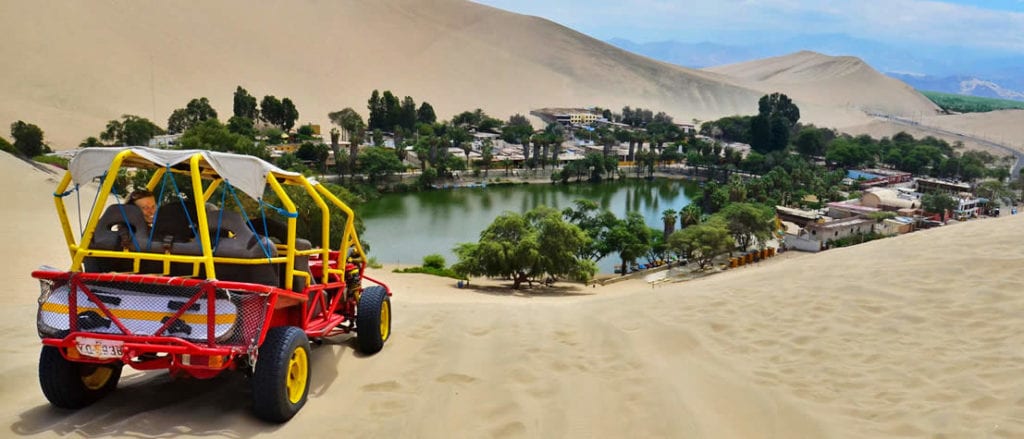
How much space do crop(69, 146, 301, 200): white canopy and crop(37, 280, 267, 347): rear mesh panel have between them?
720 mm

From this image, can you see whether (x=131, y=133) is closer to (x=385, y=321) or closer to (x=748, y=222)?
(x=748, y=222)

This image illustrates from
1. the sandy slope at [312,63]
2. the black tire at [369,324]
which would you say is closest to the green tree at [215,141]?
the black tire at [369,324]

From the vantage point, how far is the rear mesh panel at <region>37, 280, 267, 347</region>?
4102 mm

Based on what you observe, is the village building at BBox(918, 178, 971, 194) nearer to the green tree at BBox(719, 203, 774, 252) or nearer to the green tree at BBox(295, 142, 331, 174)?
the green tree at BBox(719, 203, 774, 252)

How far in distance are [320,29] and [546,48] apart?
189ft

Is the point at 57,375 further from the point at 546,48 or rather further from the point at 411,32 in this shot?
the point at 546,48

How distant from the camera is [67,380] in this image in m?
4.25

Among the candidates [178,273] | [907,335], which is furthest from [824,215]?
[178,273]

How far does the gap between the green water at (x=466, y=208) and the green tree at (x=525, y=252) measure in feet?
27.5

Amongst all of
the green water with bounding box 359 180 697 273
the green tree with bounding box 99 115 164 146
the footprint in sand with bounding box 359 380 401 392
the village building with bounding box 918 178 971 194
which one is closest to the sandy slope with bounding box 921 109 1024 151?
the village building with bounding box 918 178 971 194

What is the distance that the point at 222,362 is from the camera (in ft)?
13.2

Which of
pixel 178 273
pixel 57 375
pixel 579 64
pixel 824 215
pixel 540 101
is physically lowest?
pixel 824 215

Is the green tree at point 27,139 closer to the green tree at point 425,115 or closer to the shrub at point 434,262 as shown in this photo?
the shrub at point 434,262

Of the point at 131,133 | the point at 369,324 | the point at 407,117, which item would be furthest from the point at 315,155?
the point at 369,324
